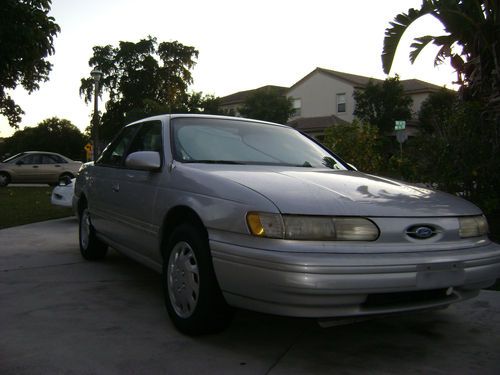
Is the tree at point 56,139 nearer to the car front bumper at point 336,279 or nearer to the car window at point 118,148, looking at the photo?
the car window at point 118,148

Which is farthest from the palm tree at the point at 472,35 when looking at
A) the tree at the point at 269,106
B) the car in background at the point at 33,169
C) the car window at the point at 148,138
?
the tree at the point at 269,106

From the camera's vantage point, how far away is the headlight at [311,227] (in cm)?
284

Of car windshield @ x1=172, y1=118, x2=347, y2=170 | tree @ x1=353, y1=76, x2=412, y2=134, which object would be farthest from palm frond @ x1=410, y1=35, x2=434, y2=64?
tree @ x1=353, y1=76, x2=412, y2=134

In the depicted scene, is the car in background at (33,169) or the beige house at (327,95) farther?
the beige house at (327,95)

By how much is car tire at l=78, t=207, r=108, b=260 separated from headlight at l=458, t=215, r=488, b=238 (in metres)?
3.73

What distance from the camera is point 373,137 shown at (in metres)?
9.49

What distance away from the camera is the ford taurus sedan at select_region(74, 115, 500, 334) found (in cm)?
→ 276

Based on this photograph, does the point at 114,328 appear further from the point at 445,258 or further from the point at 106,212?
the point at 445,258

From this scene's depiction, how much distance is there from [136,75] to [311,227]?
48.3m

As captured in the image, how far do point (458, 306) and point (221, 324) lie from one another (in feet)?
6.73

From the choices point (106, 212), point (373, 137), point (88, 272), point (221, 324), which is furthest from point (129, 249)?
point (373, 137)

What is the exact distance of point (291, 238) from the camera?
283 cm

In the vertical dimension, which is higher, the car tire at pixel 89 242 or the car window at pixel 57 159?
the car window at pixel 57 159

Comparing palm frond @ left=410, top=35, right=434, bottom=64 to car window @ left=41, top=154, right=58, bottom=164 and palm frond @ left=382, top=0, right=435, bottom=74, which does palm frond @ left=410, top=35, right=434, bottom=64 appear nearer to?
palm frond @ left=382, top=0, right=435, bottom=74
